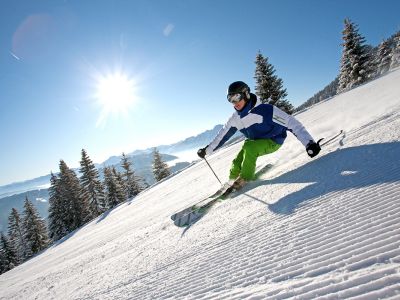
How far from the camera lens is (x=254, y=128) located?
609cm

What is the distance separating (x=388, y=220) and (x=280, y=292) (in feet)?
3.71

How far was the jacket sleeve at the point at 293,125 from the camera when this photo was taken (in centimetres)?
561

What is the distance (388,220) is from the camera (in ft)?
7.82

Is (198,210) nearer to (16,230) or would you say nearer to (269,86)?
(269,86)

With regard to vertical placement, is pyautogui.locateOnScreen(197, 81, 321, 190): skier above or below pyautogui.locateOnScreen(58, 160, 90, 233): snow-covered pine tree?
below

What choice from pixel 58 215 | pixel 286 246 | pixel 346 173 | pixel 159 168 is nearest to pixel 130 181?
pixel 159 168

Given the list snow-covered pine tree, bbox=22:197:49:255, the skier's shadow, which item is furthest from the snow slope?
snow-covered pine tree, bbox=22:197:49:255

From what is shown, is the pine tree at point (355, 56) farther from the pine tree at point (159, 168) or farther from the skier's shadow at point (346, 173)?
the skier's shadow at point (346, 173)

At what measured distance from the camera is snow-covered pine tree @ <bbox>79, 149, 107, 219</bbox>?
37.0 metres

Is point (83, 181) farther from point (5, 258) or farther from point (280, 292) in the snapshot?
point (280, 292)

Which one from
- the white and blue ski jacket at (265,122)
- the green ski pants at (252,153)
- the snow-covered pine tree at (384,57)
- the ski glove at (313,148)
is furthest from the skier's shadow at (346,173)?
the snow-covered pine tree at (384,57)

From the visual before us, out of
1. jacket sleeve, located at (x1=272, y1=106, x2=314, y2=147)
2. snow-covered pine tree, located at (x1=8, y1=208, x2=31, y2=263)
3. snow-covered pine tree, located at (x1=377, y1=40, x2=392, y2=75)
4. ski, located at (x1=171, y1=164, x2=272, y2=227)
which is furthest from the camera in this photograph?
snow-covered pine tree, located at (x1=377, y1=40, x2=392, y2=75)

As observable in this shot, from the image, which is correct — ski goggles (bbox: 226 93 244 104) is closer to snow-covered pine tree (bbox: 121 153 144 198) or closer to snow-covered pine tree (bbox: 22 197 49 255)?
snow-covered pine tree (bbox: 121 153 144 198)

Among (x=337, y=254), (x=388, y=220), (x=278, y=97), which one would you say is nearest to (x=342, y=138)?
(x=388, y=220)
